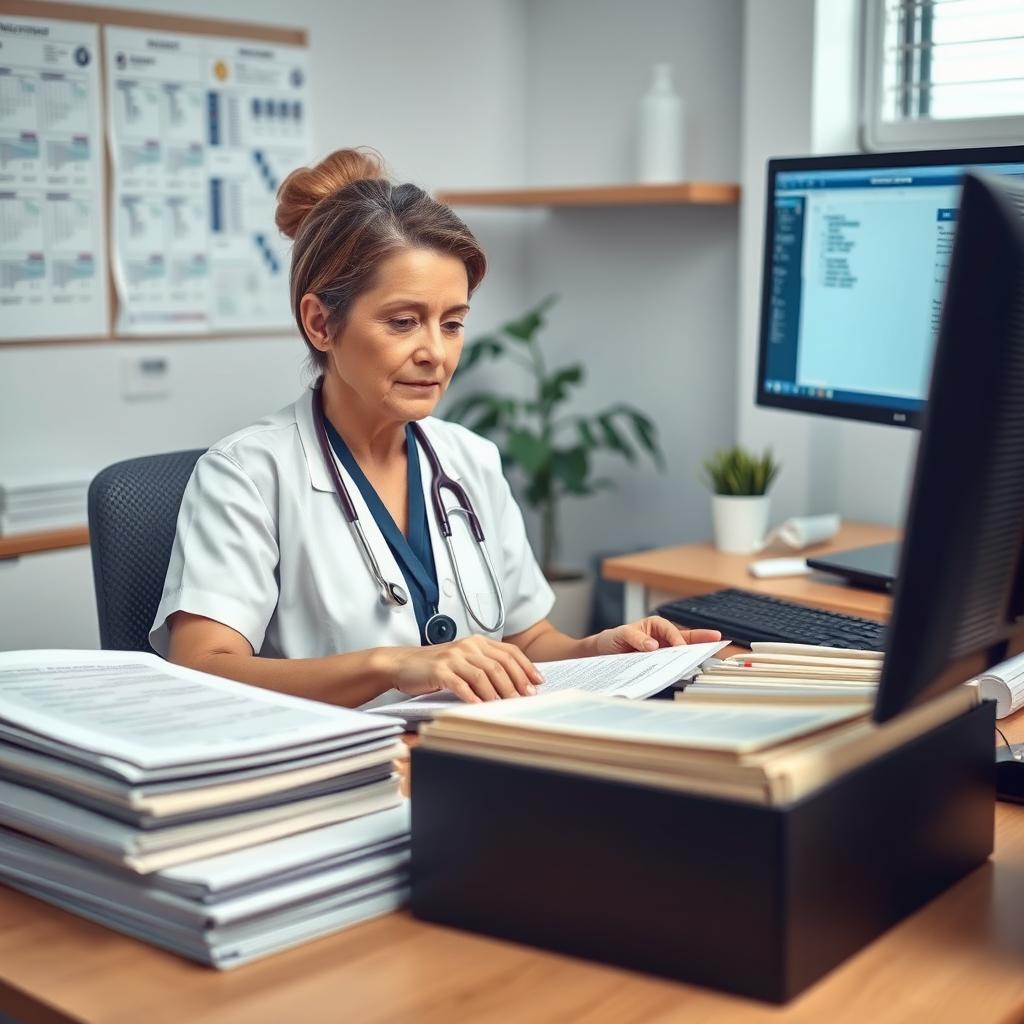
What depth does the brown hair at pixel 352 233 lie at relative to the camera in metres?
1.69

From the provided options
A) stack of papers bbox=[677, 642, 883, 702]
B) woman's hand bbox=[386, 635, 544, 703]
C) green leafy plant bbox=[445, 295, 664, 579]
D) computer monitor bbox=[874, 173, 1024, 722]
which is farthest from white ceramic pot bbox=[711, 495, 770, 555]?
computer monitor bbox=[874, 173, 1024, 722]

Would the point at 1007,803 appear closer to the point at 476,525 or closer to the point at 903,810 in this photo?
the point at 903,810

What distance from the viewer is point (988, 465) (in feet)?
2.73

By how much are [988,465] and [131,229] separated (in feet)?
7.89

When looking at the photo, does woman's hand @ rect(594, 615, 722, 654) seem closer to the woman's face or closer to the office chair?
the woman's face

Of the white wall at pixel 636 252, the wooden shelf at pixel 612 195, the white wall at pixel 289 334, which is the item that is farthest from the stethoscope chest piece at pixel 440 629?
the white wall at pixel 636 252

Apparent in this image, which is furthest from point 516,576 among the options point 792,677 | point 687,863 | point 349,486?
point 687,863

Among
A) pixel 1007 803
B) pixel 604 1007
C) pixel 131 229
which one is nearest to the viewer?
pixel 604 1007

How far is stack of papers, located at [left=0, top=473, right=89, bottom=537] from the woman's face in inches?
44.5

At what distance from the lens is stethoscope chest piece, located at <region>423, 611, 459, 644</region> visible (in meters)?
1.66

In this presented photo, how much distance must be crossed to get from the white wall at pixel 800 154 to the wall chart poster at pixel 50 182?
1327mm

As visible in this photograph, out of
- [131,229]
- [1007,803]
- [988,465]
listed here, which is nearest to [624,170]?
[131,229]

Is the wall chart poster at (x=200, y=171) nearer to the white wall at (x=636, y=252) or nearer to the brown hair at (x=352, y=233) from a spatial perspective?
the white wall at (x=636, y=252)

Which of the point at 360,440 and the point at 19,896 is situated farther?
the point at 360,440
